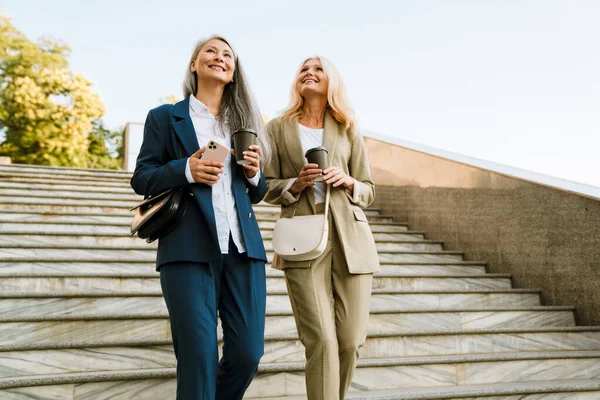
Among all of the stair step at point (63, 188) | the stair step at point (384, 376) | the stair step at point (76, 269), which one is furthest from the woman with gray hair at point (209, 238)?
the stair step at point (63, 188)

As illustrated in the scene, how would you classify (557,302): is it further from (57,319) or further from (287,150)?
(57,319)

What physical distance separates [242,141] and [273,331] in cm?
195

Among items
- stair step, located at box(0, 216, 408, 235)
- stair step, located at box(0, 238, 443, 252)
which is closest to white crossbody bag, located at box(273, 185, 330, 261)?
stair step, located at box(0, 238, 443, 252)

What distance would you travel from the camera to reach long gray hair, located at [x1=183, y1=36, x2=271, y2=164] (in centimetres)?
239

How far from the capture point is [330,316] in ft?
7.58

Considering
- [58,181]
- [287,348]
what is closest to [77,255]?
[287,348]

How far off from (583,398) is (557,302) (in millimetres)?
1330

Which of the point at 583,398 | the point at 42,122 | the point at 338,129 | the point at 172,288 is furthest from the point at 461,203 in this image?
the point at 42,122

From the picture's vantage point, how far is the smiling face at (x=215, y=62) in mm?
2330

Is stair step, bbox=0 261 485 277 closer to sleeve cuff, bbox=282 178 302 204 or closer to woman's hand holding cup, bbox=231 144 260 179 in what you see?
sleeve cuff, bbox=282 178 302 204

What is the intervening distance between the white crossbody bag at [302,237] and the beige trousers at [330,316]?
0.08m

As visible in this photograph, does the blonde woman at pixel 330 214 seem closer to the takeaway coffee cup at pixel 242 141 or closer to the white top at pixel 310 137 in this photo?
the white top at pixel 310 137

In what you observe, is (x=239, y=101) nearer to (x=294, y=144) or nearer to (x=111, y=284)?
(x=294, y=144)

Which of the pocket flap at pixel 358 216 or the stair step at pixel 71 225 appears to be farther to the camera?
the stair step at pixel 71 225
